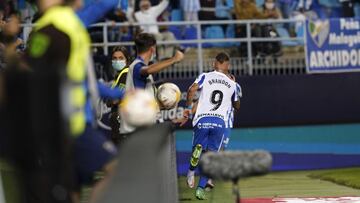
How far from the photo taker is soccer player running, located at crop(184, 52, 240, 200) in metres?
17.6

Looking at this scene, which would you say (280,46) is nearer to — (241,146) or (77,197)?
(241,146)

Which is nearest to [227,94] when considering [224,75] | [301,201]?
[224,75]

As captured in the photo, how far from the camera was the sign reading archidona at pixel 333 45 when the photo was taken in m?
22.2

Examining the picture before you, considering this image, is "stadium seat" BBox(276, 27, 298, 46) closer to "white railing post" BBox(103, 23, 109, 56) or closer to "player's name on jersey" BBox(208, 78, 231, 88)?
"white railing post" BBox(103, 23, 109, 56)

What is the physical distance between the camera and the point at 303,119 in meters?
22.6

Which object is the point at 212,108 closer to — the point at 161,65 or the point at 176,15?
the point at 176,15

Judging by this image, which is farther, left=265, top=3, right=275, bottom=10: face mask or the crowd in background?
left=265, top=3, right=275, bottom=10: face mask

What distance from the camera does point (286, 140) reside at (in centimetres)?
2230

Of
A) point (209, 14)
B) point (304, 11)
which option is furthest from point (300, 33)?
point (209, 14)

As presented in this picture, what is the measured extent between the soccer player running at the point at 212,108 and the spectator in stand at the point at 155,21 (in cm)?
437

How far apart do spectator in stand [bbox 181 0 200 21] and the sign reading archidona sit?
263 cm

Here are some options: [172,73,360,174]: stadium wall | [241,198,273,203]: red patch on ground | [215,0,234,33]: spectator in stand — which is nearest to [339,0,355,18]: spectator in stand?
[172,73,360,174]: stadium wall

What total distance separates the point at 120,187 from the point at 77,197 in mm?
774

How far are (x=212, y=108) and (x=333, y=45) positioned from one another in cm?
532
